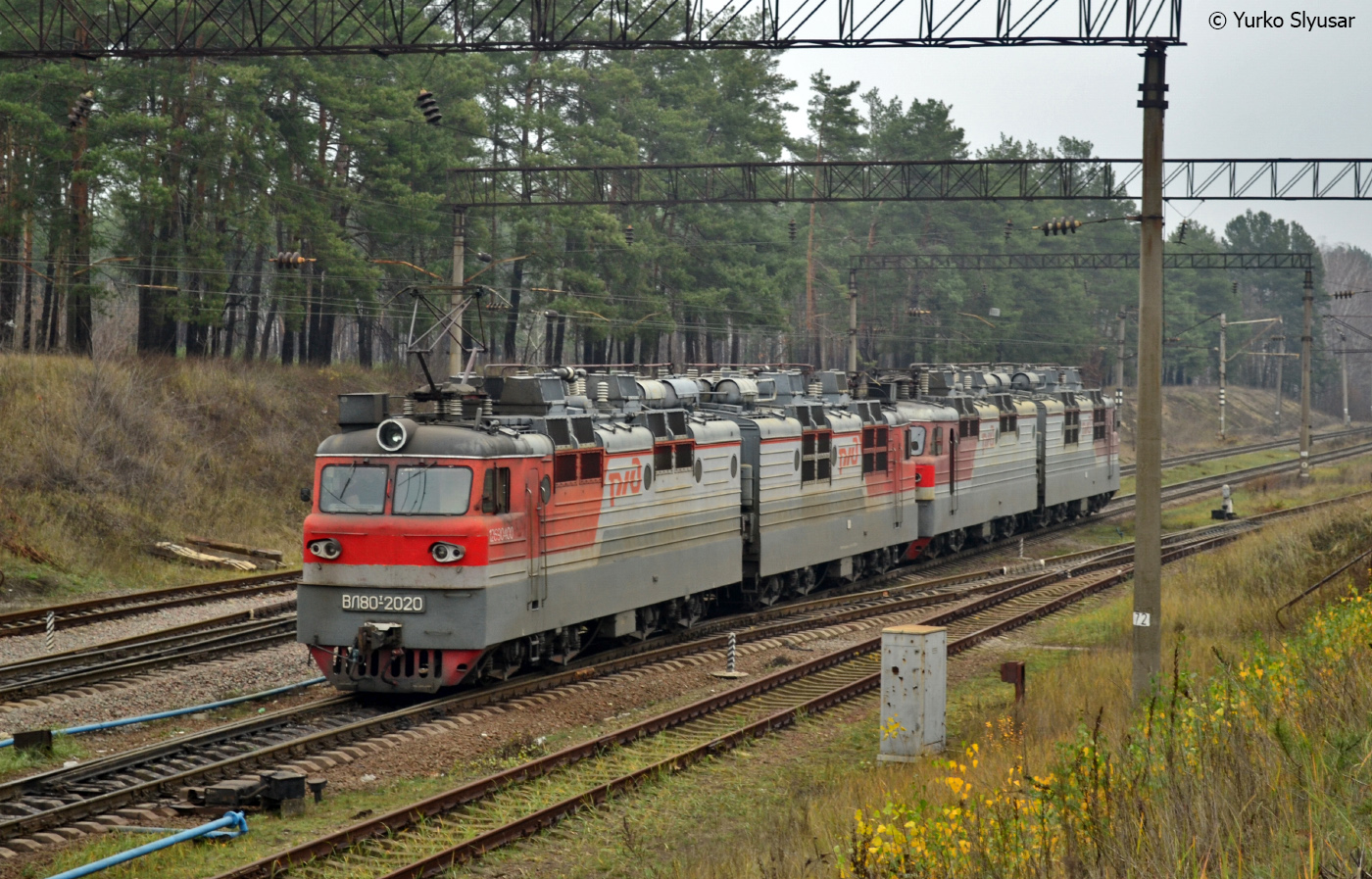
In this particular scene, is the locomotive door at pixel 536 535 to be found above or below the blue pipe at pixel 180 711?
above

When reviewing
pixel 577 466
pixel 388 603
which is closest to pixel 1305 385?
pixel 577 466

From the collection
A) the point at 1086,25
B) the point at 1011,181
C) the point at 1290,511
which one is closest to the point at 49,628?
the point at 1086,25

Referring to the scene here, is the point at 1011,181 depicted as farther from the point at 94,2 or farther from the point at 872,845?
the point at 872,845

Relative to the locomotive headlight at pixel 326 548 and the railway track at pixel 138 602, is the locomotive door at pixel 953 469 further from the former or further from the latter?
the locomotive headlight at pixel 326 548

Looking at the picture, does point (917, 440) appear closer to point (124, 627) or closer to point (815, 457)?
point (815, 457)

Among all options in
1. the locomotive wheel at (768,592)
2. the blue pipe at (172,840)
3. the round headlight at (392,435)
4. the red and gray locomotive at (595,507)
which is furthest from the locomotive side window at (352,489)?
the locomotive wheel at (768,592)

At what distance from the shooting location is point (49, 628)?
2027cm

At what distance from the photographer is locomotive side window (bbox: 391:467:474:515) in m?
16.2

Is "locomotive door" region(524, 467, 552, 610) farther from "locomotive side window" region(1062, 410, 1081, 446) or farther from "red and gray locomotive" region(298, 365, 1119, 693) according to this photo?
"locomotive side window" region(1062, 410, 1081, 446)

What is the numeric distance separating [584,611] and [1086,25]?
1169 cm

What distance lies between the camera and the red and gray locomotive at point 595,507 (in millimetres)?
16188

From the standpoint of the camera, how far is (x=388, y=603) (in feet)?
52.9

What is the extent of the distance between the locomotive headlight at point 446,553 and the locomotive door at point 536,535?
55.3 inches

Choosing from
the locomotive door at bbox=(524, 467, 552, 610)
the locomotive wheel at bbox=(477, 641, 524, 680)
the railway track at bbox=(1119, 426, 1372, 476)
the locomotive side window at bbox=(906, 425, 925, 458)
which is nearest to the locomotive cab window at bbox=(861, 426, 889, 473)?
the locomotive side window at bbox=(906, 425, 925, 458)
